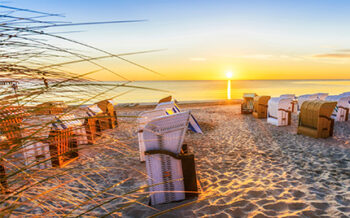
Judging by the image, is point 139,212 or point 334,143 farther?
point 334,143

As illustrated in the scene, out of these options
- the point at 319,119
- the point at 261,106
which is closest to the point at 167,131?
the point at 319,119

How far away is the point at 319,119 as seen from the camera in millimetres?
6793

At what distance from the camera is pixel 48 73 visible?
53.9 inches

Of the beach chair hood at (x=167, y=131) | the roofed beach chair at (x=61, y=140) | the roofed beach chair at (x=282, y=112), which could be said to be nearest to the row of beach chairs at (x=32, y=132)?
the roofed beach chair at (x=61, y=140)

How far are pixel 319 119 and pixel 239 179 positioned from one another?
16.0ft

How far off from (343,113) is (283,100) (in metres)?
3.24

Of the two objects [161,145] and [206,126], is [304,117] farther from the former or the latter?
[161,145]

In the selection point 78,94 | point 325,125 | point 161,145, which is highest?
point 78,94

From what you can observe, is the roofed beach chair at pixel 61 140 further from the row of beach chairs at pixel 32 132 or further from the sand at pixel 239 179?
the sand at pixel 239 179

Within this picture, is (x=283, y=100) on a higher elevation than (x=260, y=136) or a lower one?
higher

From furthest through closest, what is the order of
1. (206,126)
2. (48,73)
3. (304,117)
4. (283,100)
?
(206,126) → (283,100) → (304,117) → (48,73)

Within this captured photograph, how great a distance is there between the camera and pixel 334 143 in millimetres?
6316

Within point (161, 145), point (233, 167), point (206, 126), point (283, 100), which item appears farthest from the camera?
point (206, 126)

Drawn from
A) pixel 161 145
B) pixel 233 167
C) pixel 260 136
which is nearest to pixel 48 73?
pixel 161 145
